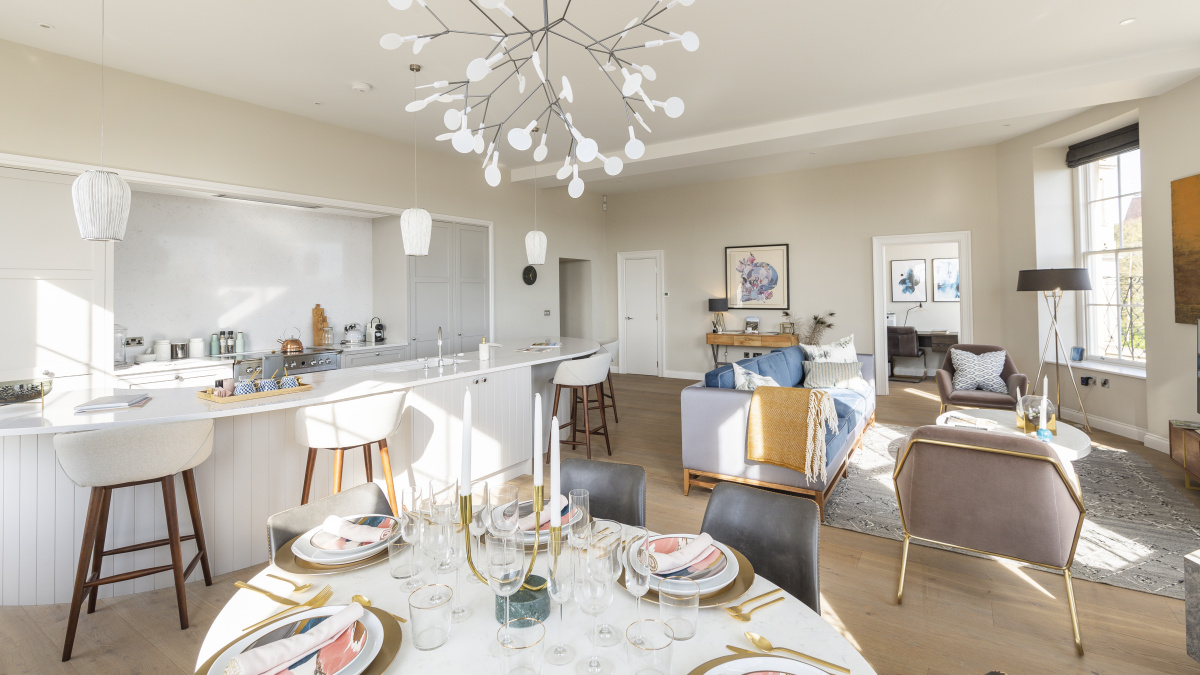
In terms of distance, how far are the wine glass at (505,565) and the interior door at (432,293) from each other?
4694 mm

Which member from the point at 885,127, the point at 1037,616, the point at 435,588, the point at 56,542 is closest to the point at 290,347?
the point at 56,542

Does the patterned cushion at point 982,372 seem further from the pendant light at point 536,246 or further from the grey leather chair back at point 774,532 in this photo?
the grey leather chair back at point 774,532

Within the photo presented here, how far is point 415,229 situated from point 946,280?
27.0 feet

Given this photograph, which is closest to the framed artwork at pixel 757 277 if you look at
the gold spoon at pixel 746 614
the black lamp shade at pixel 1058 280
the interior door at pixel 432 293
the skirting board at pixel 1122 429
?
the black lamp shade at pixel 1058 280

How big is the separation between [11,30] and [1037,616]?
244 inches

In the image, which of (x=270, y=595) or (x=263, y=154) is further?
(x=263, y=154)

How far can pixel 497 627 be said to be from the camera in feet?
3.59

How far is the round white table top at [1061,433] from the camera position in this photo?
2938 millimetres

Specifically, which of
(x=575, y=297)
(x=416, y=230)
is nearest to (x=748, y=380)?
(x=416, y=230)

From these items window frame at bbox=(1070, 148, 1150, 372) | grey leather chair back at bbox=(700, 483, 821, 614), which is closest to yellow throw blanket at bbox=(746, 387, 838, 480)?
grey leather chair back at bbox=(700, 483, 821, 614)

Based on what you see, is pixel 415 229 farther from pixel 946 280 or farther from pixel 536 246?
pixel 946 280

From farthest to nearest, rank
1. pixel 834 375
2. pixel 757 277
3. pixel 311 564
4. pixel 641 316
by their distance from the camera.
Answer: pixel 641 316 → pixel 757 277 → pixel 834 375 → pixel 311 564

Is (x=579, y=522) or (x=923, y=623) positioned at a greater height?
(x=579, y=522)

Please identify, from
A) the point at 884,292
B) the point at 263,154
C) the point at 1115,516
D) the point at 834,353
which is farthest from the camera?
the point at 884,292
